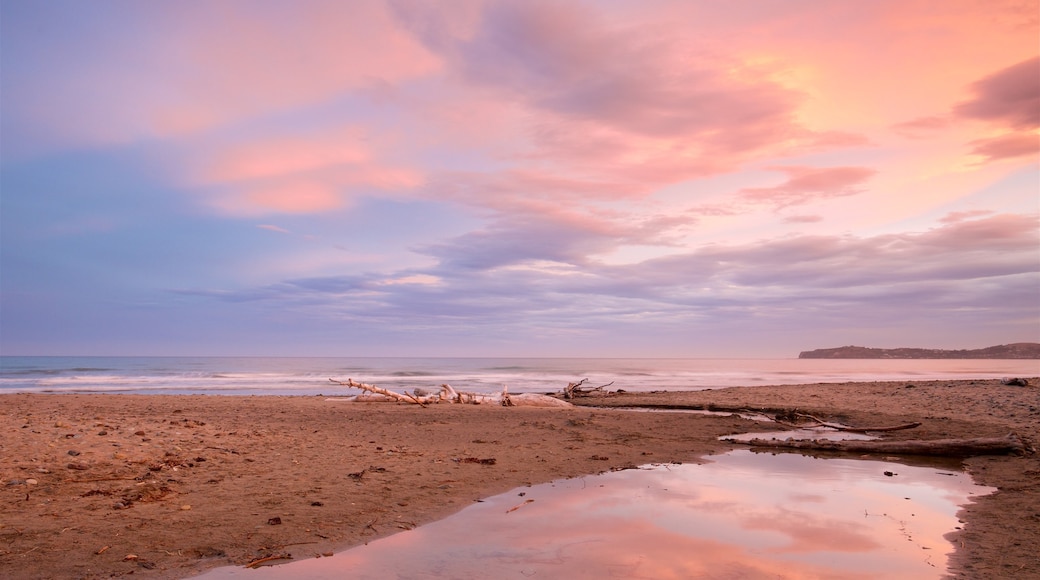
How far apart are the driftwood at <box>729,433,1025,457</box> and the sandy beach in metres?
0.40

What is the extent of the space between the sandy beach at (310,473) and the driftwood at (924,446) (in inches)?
15.9

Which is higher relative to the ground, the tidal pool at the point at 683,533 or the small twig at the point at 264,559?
the small twig at the point at 264,559

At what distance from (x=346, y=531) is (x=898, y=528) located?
231 inches

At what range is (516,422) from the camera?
15641 millimetres

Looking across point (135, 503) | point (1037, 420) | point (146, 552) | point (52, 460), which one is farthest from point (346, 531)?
point (1037, 420)

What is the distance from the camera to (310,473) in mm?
8391

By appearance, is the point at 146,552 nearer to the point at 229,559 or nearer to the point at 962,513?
the point at 229,559

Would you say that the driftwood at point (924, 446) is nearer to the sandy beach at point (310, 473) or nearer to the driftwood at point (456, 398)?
the sandy beach at point (310, 473)

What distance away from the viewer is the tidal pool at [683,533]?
4.81 m

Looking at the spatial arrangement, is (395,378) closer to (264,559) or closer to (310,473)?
(310,473)

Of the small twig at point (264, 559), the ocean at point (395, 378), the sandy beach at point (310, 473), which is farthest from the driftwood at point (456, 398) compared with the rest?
the small twig at point (264, 559)

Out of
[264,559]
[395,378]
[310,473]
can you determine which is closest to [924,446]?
[310,473]

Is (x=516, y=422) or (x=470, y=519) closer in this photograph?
(x=470, y=519)

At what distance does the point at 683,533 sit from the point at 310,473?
17.8 feet
